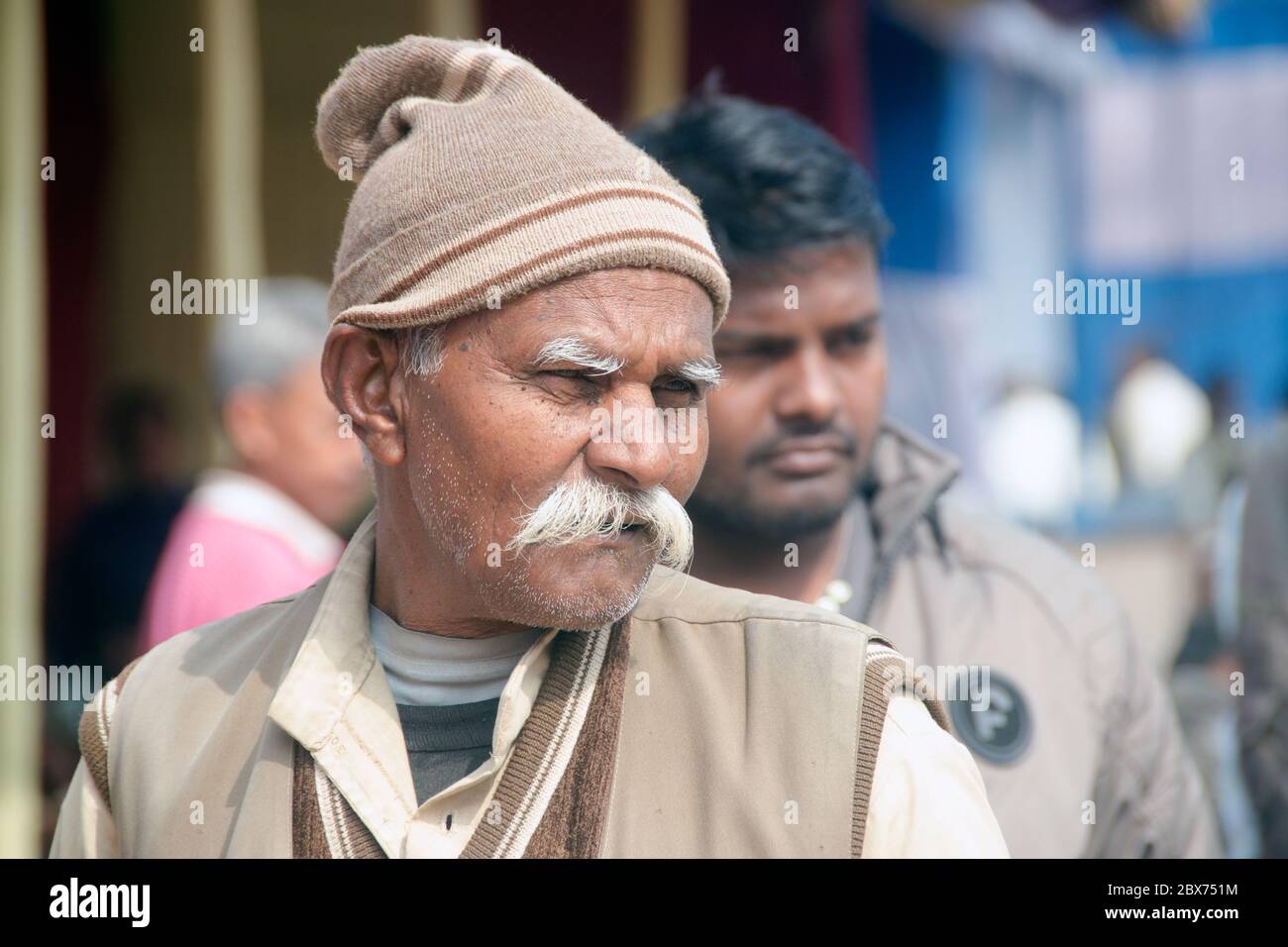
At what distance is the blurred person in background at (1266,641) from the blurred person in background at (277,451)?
2513 mm

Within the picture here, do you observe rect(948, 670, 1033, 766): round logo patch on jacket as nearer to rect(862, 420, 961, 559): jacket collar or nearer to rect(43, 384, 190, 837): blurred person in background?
rect(862, 420, 961, 559): jacket collar

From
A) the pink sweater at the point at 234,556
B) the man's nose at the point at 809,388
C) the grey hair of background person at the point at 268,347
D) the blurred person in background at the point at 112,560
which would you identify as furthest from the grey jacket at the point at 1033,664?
the blurred person in background at the point at 112,560

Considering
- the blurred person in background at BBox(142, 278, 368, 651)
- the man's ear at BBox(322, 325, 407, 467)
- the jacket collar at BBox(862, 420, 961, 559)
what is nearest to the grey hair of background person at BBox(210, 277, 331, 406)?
the blurred person in background at BBox(142, 278, 368, 651)

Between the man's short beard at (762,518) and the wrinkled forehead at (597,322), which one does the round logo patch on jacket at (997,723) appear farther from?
the wrinkled forehead at (597,322)

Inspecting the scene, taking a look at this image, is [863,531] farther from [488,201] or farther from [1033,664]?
[488,201]

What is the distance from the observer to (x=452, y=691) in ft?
6.73

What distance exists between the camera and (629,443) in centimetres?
189

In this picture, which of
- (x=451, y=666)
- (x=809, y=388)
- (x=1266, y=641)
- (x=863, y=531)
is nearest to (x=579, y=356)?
(x=451, y=666)

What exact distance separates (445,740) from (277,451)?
2139 mm

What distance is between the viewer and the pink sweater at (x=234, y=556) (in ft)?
11.6

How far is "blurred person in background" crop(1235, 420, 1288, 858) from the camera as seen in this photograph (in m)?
3.75

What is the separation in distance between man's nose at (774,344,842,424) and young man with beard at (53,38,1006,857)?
649 millimetres

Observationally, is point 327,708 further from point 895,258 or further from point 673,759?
point 895,258
